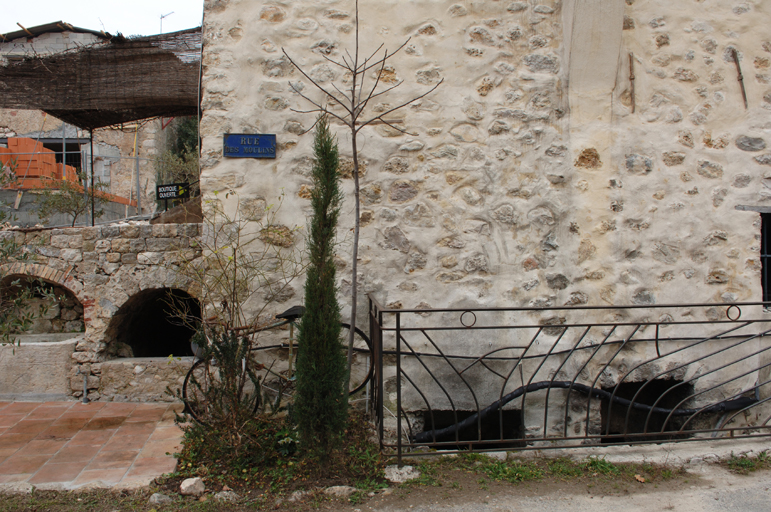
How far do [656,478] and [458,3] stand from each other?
3470mm

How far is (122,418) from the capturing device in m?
3.82

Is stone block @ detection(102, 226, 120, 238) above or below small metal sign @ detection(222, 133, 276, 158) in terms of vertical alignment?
below

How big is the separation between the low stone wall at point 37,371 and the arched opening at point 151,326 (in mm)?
363

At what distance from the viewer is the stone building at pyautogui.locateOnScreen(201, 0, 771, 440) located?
352cm

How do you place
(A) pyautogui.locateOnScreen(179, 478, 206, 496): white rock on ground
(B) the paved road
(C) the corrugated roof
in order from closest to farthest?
(B) the paved road < (A) pyautogui.locateOnScreen(179, 478, 206, 496): white rock on ground < (C) the corrugated roof

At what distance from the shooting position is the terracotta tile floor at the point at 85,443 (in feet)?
9.32

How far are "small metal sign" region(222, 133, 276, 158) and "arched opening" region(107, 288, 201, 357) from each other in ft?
3.80

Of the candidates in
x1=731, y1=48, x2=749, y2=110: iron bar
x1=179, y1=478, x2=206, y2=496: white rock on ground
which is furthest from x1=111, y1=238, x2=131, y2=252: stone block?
x1=731, y1=48, x2=749, y2=110: iron bar

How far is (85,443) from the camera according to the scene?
131 inches

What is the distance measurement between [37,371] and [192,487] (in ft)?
8.42

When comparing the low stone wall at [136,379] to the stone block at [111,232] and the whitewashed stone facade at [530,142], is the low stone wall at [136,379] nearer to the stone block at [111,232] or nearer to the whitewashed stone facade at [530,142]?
the stone block at [111,232]

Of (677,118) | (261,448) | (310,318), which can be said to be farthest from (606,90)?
(261,448)

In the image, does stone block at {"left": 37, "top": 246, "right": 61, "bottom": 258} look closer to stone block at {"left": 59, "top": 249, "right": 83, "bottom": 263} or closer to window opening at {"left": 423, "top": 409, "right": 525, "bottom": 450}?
stone block at {"left": 59, "top": 249, "right": 83, "bottom": 263}

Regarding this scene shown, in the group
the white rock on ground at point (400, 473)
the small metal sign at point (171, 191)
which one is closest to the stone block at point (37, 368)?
the small metal sign at point (171, 191)
